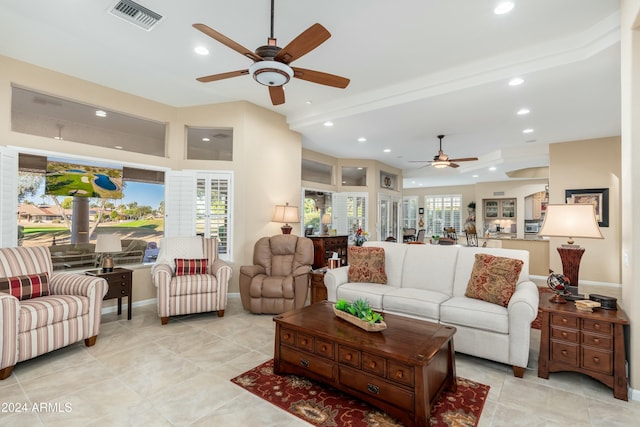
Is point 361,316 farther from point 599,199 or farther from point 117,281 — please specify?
point 599,199

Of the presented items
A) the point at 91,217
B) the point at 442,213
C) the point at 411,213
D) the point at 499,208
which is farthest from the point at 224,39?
the point at 411,213

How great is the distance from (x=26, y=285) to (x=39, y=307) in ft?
1.50

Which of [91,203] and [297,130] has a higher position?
[297,130]

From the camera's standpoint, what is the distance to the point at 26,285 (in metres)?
3.02

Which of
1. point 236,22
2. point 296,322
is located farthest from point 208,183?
point 296,322

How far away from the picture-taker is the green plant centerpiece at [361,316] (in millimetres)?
2363

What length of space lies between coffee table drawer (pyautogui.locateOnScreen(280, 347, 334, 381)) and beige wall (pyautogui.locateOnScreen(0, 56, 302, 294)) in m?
2.74

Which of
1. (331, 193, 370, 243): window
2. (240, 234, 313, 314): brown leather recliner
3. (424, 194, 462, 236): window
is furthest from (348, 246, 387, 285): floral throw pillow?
(424, 194, 462, 236): window

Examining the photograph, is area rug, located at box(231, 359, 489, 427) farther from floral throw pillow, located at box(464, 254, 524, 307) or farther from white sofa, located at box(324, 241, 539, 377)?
floral throw pillow, located at box(464, 254, 524, 307)

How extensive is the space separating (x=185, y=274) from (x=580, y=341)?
4.32 metres

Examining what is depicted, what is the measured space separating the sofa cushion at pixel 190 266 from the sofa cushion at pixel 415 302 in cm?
254

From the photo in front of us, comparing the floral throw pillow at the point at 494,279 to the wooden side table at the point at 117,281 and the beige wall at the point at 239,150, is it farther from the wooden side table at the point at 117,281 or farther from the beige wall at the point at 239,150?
the wooden side table at the point at 117,281

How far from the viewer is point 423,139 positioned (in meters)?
6.66

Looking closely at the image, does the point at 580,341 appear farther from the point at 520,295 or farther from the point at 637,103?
the point at 637,103
